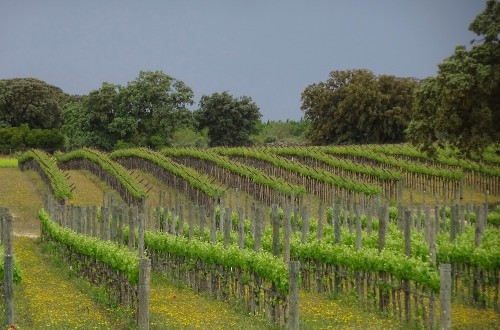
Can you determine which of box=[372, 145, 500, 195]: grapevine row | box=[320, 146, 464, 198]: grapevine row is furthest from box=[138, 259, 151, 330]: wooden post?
box=[372, 145, 500, 195]: grapevine row

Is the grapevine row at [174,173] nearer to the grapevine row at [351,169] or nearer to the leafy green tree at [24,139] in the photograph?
the grapevine row at [351,169]

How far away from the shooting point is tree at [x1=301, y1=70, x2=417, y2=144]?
74.2 meters

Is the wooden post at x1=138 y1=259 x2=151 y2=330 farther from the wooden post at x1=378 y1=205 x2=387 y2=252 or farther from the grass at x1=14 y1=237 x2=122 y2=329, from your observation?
the wooden post at x1=378 y1=205 x2=387 y2=252

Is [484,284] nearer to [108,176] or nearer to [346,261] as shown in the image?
[346,261]

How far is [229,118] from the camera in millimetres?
83438

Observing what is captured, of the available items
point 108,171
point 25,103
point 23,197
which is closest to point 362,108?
point 108,171

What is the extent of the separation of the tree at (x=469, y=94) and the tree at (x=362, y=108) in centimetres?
3442

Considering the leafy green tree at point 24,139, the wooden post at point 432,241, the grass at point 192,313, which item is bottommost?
the grass at point 192,313

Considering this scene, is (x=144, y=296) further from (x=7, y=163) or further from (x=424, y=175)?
(x=7, y=163)

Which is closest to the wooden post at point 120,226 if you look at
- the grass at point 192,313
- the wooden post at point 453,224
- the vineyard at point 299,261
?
the vineyard at point 299,261

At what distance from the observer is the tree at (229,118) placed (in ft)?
274

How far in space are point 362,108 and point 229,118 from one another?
16.8m

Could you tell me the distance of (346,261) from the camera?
17703 mm

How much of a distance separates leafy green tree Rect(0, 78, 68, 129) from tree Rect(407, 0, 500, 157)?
62.7 metres
